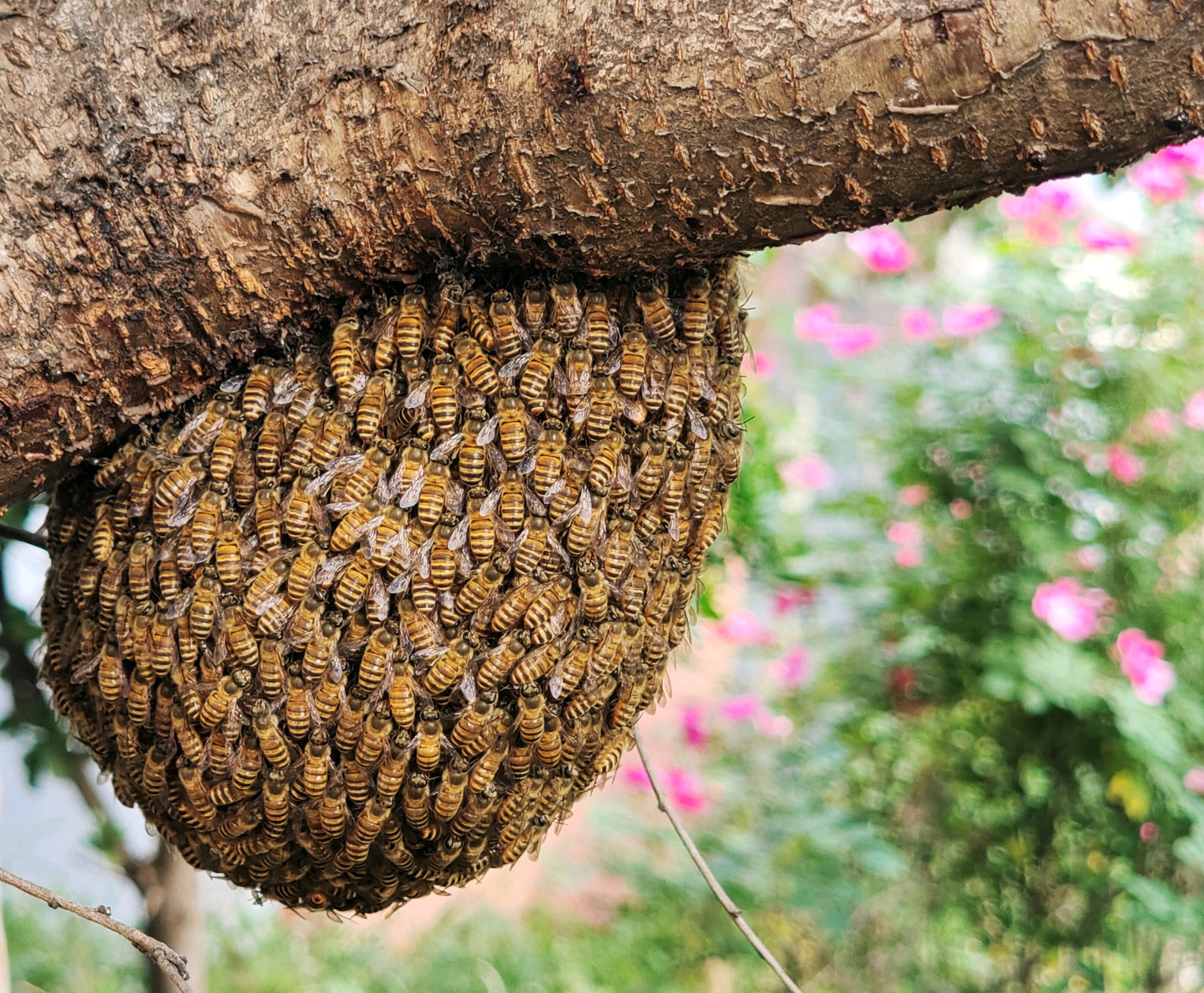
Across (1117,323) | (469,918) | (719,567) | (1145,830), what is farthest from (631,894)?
(1117,323)

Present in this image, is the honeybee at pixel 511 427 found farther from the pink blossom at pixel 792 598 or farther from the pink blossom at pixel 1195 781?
the pink blossom at pixel 1195 781

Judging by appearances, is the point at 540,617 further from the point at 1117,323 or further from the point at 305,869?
the point at 1117,323

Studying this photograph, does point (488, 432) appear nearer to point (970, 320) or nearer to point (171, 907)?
point (171, 907)

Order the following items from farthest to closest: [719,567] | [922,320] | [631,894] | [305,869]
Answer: [631,894]
[922,320]
[719,567]
[305,869]

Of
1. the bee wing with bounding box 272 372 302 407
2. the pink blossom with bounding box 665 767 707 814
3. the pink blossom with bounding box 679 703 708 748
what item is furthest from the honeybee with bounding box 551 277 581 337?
the pink blossom with bounding box 679 703 708 748

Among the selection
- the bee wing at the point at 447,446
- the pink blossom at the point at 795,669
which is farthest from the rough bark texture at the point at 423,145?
the pink blossom at the point at 795,669

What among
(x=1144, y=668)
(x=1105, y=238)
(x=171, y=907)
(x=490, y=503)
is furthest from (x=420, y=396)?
(x=1105, y=238)
